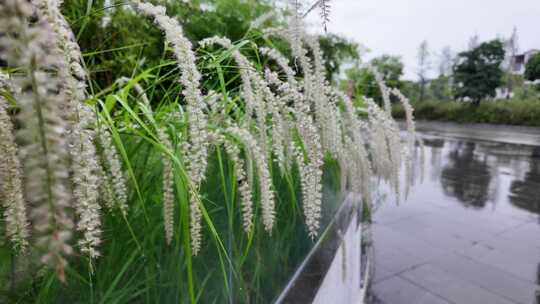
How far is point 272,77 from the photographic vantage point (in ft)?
3.60

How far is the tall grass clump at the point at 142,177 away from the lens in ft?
0.92

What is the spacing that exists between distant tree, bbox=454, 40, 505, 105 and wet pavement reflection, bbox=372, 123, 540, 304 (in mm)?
15439

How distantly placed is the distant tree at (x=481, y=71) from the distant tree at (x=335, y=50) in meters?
18.7

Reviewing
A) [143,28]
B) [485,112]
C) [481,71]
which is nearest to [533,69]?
[485,112]

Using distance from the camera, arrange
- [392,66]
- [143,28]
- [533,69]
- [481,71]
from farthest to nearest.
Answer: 1. [392,66]
2. [481,71]
3. [533,69]
4. [143,28]

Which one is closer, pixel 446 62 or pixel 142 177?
pixel 142 177

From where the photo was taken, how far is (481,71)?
814 inches

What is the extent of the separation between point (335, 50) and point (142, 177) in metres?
4.89

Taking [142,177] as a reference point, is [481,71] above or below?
above

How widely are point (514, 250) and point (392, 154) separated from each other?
8.46 ft

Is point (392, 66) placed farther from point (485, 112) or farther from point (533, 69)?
point (533, 69)

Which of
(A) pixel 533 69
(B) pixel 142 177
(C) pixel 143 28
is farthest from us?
(A) pixel 533 69

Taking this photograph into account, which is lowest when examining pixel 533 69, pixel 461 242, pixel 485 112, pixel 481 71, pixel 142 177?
pixel 461 242

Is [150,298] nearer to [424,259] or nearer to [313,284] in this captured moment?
[313,284]
